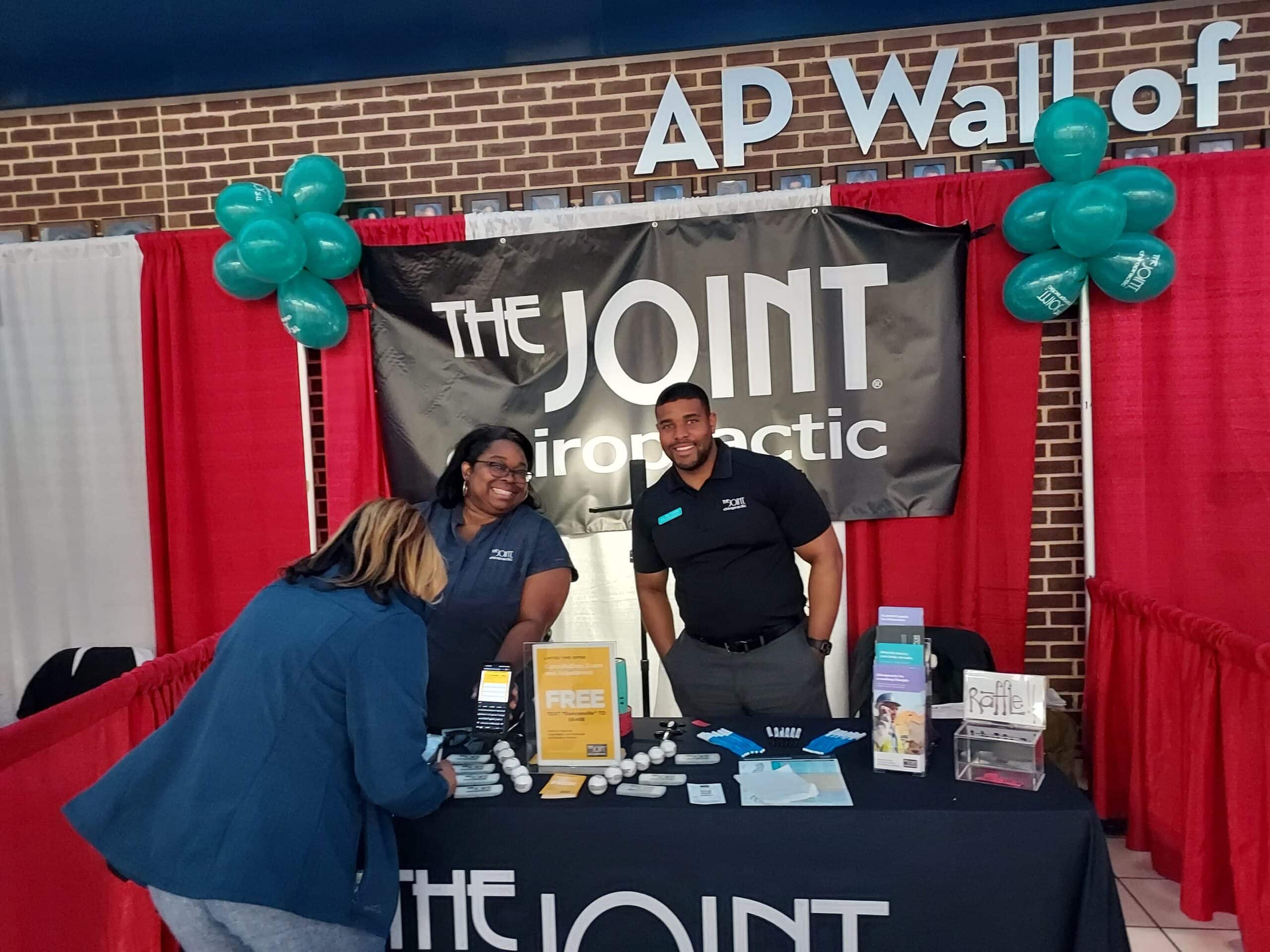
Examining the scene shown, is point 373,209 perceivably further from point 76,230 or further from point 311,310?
point 76,230

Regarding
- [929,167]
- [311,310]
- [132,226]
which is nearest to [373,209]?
[311,310]

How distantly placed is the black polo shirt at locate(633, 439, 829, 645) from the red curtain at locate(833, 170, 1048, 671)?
2.59 feet

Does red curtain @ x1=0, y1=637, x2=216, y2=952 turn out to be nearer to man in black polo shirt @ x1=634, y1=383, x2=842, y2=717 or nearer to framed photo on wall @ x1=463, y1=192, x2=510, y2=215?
man in black polo shirt @ x1=634, y1=383, x2=842, y2=717

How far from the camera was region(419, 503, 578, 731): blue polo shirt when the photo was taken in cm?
214

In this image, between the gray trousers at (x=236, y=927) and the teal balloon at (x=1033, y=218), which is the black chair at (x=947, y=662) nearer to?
the teal balloon at (x=1033, y=218)

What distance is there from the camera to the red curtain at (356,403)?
10.3ft

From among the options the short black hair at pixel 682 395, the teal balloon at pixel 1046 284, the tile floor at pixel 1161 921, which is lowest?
the tile floor at pixel 1161 921

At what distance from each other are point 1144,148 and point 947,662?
6.75 feet

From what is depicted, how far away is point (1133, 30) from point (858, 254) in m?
1.32

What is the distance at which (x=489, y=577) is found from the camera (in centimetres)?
214

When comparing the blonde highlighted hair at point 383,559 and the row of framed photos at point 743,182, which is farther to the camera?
the row of framed photos at point 743,182

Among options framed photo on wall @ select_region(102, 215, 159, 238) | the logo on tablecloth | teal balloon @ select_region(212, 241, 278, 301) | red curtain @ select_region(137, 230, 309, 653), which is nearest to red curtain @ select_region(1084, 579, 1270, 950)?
the logo on tablecloth

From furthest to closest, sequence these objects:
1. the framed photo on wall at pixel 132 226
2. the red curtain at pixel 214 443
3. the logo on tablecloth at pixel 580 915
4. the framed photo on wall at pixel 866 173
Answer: the framed photo on wall at pixel 132 226 → the red curtain at pixel 214 443 → the framed photo on wall at pixel 866 173 → the logo on tablecloth at pixel 580 915

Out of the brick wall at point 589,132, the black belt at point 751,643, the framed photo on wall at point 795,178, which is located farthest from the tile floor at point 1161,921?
the framed photo on wall at point 795,178
